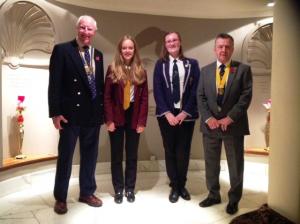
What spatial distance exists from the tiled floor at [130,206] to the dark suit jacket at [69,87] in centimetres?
76

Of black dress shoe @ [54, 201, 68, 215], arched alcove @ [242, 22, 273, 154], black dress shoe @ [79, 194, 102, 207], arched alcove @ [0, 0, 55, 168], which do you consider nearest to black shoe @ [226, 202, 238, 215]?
black dress shoe @ [79, 194, 102, 207]

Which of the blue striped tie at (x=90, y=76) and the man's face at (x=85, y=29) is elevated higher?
the man's face at (x=85, y=29)

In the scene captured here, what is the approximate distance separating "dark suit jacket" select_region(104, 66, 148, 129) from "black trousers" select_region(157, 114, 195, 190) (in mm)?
206

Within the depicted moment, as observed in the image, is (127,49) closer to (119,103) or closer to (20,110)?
(119,103)

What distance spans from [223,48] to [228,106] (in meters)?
0.47

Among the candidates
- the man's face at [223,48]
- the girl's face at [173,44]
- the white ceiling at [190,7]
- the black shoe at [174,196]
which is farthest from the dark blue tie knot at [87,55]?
the black shoe at [174,196]

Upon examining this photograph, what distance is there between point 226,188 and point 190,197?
1.68 feet

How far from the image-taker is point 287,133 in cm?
237

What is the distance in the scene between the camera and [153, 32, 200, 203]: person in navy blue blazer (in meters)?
2.98

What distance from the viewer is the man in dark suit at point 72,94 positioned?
2684mm

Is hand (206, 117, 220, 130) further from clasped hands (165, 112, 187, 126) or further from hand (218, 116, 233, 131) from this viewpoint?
clasped hands (165, 112, 187, 126)

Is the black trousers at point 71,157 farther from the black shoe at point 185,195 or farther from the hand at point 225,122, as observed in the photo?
the hand at point 225,122

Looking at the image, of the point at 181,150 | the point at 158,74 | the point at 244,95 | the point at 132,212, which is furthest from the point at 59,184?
the point at 244,95

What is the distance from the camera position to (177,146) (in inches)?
120
